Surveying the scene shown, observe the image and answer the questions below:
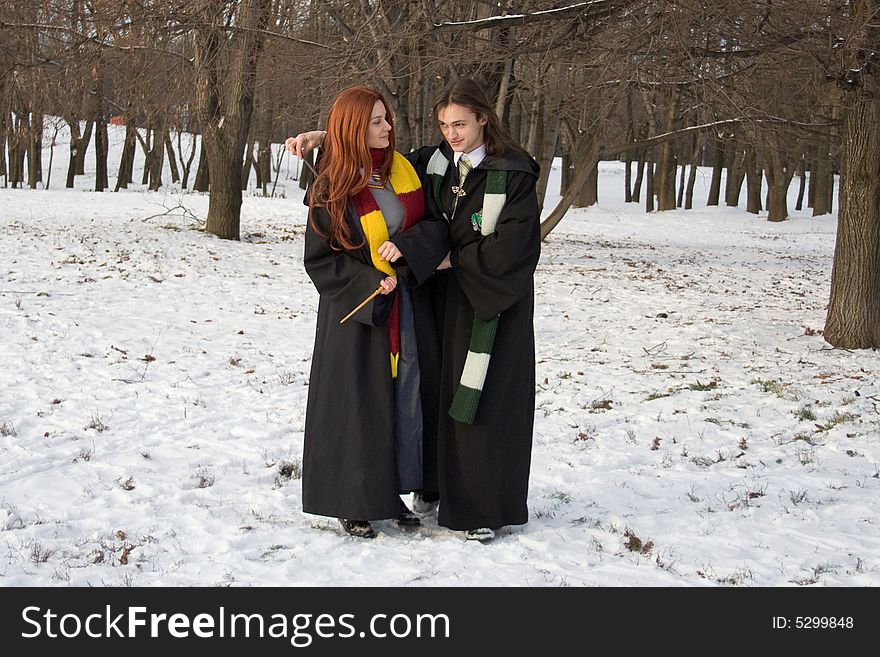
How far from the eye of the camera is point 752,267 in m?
17.5

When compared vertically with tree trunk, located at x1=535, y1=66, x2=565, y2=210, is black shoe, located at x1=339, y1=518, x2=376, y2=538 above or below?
below

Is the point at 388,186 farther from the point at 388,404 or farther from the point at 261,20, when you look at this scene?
the point at 261,20

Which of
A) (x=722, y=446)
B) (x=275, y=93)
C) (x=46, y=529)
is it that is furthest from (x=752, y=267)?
(x=46, y=529)

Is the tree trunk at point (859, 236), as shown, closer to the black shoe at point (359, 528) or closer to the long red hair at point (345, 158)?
the long red hair at point (345, 158)

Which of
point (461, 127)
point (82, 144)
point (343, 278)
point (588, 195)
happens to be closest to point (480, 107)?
point (461, 127)

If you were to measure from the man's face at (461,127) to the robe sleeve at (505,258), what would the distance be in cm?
24

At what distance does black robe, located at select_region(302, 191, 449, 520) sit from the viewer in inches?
172

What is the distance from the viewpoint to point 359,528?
452 cm

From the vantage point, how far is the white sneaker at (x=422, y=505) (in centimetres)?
486

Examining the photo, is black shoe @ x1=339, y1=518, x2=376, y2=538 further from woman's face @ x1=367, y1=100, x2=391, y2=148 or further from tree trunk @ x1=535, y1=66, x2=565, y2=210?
tree trunk @ x1=535, y1=66, x2=565, y2=210

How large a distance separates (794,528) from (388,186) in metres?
2.63

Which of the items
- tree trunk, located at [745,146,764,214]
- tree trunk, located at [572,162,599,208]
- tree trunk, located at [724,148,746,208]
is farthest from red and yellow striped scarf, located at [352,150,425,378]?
tree trunk, located at [724,148,746,208]

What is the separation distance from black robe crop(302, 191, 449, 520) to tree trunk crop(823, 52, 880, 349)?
240 inches
